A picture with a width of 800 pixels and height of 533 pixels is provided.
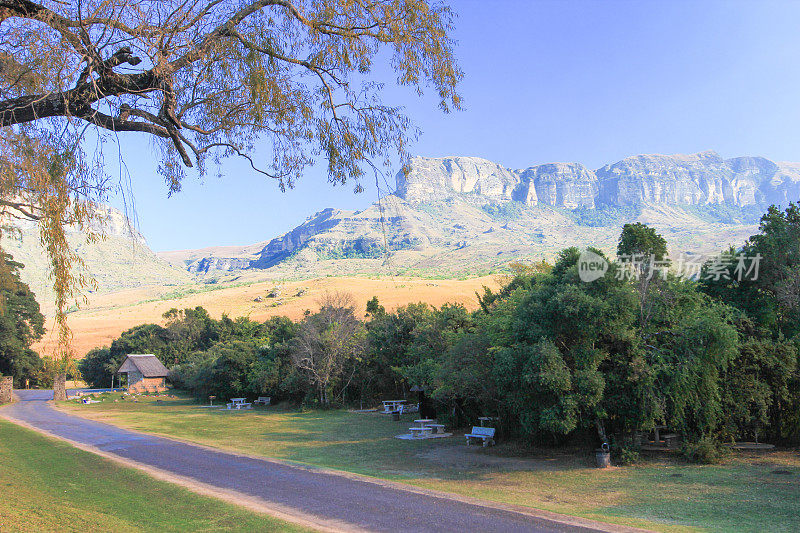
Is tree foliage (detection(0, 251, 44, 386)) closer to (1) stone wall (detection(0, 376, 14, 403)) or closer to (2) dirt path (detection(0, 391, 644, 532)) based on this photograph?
(1) stone wall (detection(0, 376, 14, 403))

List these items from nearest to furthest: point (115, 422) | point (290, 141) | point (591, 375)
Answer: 1. point (290, 141)
2. point (591, 375)
3. point (115, 422)

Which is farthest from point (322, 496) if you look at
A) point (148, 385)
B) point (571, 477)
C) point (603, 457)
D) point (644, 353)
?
point (148, 385)

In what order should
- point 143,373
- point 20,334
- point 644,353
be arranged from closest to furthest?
point 644,353, point 20,334, point 143,373

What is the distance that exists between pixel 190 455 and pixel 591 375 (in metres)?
13.7

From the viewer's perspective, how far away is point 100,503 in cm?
1055

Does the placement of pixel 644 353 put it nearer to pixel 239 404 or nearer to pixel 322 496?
pixel 322 496

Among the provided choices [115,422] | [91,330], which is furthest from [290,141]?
[91,330]

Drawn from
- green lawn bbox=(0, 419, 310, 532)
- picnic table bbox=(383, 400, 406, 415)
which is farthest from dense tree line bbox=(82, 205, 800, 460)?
green lawn bbox=(0, 419, 310, 532)

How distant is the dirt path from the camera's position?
9.16 metres

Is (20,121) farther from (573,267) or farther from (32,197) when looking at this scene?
(573,267)

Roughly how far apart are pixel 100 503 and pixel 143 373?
5215cm

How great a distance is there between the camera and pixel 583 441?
59.2 ft

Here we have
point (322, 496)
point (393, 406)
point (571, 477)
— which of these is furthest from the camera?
point (393, 406)

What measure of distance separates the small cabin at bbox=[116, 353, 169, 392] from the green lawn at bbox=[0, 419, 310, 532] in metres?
44.3
